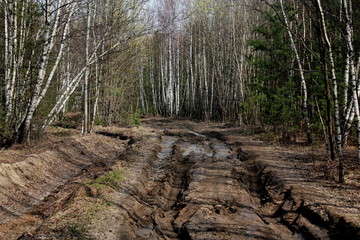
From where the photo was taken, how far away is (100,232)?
16.2ft

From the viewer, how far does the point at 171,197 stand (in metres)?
7.33

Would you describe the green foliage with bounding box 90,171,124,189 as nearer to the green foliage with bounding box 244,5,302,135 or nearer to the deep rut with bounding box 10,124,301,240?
the deep rut with bounding box 10,124,301,240

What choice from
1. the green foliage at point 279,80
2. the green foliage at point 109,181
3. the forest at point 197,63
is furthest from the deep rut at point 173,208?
the green foliage at point 279,80

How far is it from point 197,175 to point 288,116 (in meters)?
5.62

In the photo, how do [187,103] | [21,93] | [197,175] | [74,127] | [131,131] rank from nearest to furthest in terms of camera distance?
[197,175] < [21,93] < [131,131] < [74,127] < [187,103]

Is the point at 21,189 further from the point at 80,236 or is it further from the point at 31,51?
the point at 31,51

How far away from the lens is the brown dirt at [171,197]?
5.16 meters

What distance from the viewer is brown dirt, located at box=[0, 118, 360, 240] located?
5.16 metres

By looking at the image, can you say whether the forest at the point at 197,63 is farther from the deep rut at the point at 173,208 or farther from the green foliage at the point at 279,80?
the deep rut at the point at 173,208

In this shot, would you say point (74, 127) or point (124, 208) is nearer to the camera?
point (124, 208)

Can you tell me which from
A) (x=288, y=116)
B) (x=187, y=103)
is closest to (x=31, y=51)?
(x=288, y=116)

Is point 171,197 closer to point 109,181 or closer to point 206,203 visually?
point 206,203

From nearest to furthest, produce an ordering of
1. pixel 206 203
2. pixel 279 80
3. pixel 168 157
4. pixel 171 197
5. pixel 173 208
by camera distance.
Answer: pixel 206 203
pixel 173 208
pixel 171 197
pixel 168 157
pixel 279 80

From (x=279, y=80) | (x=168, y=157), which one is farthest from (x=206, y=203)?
(x=279, y=80)
